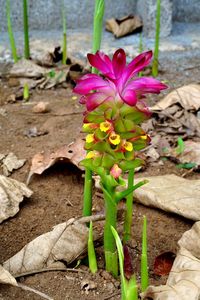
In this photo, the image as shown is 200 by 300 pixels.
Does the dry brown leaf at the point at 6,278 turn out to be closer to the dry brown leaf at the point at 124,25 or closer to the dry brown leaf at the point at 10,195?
the dry brown leaf at the point at 10,195

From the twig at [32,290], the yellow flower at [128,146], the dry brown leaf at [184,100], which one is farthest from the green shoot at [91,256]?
the dry brown leaf at [184,100]

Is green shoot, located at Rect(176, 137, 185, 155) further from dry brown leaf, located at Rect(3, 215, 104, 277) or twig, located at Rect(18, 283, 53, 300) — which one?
twig, located at Rect(18, 283, 53, 300)

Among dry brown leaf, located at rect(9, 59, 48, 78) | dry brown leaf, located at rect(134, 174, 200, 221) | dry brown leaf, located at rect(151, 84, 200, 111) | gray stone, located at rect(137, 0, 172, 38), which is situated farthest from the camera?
gray stone, located at rect(137, 0, 172, 38)

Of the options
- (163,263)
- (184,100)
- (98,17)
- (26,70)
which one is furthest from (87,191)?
(26,70)

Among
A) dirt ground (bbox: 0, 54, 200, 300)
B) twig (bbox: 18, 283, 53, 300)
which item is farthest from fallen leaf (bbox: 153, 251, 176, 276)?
twig (bbox: 18, 283, 53, 300)

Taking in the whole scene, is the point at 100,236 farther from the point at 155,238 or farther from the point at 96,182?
the point at 96,182

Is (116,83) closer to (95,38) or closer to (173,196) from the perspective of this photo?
(95,38)
